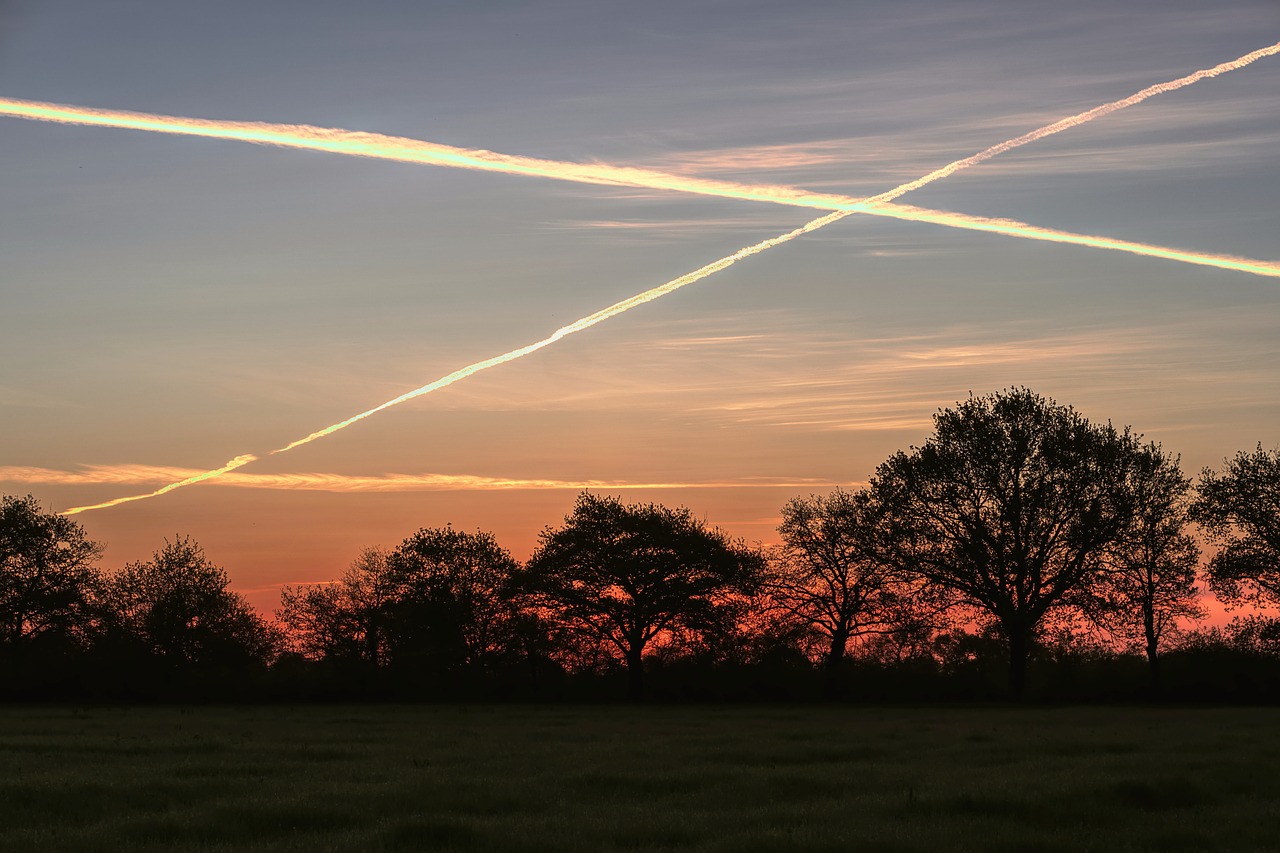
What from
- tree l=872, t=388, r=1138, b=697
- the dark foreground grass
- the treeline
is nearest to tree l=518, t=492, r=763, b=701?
the treeline

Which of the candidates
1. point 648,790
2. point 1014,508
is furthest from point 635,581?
point 648,790

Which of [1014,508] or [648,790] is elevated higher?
[1014,508]

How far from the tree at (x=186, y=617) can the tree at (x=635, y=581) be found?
22.1m

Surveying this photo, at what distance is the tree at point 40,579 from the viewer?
280 ft

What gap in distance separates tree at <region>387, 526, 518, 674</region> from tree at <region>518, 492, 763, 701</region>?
4.93m

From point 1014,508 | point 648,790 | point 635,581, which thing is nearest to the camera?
point 648,790

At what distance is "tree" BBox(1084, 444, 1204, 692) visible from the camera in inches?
2623

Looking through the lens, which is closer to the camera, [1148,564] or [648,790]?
[648,790]

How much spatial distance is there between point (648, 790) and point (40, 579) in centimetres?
7780

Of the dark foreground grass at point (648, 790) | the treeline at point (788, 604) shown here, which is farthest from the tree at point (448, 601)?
the dark foreground grass at point (648, 790)

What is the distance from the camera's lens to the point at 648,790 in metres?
24.5

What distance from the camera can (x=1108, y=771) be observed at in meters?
25.8

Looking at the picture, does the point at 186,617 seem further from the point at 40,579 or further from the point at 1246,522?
the point at 1246,522

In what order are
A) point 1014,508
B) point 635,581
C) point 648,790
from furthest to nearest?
point 635,581
point 1014,508
point 648,790
